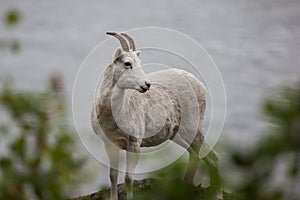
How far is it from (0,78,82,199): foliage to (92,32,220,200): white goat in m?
1.99

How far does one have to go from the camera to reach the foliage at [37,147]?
2.60 ft

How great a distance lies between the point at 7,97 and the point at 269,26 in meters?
8.36

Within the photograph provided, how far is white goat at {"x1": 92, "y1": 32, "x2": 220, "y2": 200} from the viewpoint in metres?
2.93

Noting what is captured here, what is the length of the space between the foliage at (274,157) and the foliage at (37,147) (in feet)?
0.68

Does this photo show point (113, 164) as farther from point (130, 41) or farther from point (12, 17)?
point (12, 17)

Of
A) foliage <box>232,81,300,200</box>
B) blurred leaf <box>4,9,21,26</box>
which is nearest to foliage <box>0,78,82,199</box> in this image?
blurred leaf <box>4,9,21,26</box>

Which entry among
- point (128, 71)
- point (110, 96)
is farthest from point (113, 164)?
point (128, 71)

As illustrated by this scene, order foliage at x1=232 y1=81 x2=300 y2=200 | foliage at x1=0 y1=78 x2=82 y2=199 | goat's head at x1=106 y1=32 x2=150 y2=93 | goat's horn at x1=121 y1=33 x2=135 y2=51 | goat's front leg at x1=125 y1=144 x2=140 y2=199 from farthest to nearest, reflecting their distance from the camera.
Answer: goat's front leg at x1=125 y1=144 x2=140 y2=199 → goat's horn at x1=121 y1=33 x2=135 y2=51 → goat's head at x1=106 y1=32 x2=150 y2=93 → foliage at x1=0 y1=78 x2=82 y2=199 → foliage at x1=232 y1=81 x2=300 y2=200

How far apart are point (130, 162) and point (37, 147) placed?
2.41 meters

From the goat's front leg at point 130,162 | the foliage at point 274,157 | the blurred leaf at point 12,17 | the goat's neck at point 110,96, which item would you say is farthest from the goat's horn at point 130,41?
the foliage at point 274,157

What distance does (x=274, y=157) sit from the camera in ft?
2.17

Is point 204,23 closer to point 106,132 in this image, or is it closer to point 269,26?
point 269,26

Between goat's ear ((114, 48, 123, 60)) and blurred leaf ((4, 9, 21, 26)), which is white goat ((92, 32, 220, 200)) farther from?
blurred leaf ((4, 9, 21, 26))

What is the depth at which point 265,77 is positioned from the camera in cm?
724
